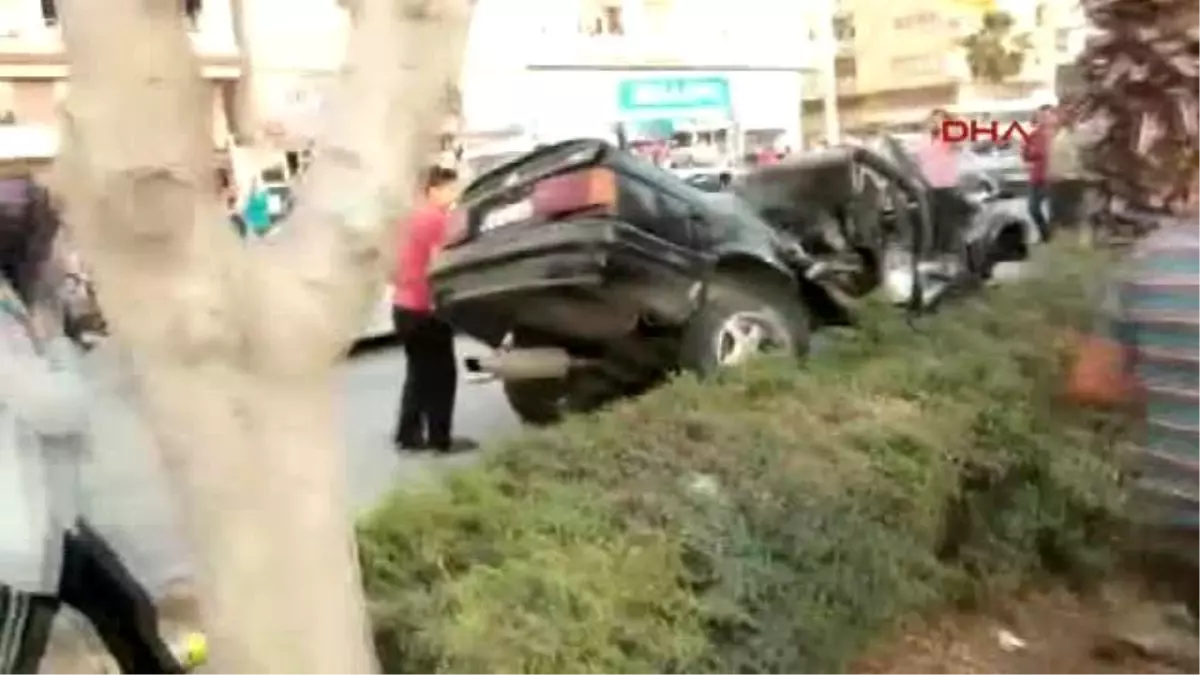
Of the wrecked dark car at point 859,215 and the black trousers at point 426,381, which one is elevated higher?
the wrecked dark car at point 859,215

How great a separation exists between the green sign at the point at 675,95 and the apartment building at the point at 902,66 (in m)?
3.46

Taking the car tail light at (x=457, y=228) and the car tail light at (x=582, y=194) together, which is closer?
the car tail light at (x=582, y=194)

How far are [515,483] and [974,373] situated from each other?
87.6 inches

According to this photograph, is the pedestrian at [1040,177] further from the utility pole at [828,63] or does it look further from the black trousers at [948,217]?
the utility pole at [828,63]

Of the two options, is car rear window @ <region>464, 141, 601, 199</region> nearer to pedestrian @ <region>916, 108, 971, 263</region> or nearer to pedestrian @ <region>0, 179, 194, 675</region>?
pedestrian @ <region>916, 108, 971, 263</region>

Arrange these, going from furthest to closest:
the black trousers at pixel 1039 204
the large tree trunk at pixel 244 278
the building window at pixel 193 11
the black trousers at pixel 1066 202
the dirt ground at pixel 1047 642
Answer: the black trousers at pixel 1039 204 < the black trousers at pixel 1066 202 < the dirt ground at pixel 1047 642 < the building window at pixel 193 11 < the large tree trunk at pixel 244 278

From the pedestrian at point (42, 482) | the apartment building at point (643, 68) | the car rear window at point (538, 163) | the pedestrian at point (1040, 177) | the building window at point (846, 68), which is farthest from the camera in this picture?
the building window at point (846, 68)

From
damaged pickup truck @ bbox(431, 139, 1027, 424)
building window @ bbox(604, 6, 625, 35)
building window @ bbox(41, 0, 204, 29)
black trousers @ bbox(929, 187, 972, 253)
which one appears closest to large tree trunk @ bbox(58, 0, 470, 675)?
building window @ bbox(41, 0, 204, 29)

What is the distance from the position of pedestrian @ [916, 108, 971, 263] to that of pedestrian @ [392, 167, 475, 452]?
3503 mm

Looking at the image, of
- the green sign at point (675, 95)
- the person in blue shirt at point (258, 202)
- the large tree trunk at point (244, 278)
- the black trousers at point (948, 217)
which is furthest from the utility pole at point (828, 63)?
the large tree trunk at point (244, 278)

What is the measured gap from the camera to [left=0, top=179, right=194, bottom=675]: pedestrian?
4.29m

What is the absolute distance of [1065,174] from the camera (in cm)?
1234

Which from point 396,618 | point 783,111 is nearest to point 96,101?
point 396,618

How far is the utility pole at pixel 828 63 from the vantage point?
36562mm
